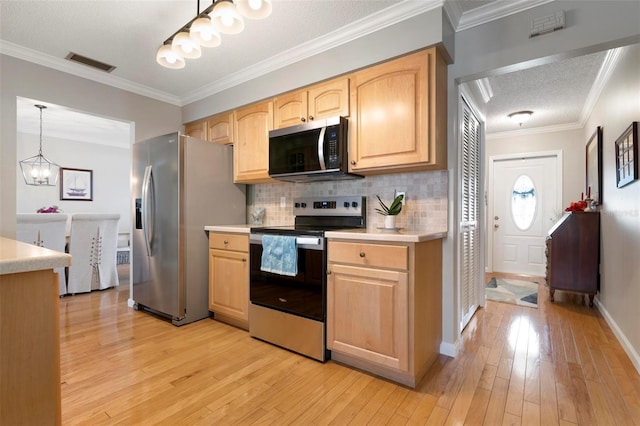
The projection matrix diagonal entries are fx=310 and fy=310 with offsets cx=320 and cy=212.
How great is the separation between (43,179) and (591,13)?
270 inches

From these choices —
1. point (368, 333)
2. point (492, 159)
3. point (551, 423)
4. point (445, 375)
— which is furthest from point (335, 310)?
point (492, 159)

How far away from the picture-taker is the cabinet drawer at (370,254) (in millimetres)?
1793

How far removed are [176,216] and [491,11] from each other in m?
2.88

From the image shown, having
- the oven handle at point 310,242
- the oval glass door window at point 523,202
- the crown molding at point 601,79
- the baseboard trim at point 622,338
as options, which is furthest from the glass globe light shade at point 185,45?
the oval glass door window at point 523,202

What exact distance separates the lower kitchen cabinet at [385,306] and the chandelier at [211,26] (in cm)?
142

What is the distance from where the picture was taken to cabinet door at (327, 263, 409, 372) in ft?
5.91

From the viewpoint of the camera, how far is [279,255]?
2.31 metres

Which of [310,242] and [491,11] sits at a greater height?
[491,11]

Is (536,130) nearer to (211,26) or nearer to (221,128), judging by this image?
(221,128)

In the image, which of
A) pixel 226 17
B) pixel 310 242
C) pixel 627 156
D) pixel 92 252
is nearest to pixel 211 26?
pixel 226 17

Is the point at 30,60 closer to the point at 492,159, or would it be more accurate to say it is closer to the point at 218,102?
the point at 218,102

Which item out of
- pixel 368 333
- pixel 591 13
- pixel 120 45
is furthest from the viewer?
pixel 120 45

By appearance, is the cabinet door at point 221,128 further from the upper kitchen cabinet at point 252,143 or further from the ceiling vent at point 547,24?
the ceiling vent at point 547,24

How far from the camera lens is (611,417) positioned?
5.18ft
